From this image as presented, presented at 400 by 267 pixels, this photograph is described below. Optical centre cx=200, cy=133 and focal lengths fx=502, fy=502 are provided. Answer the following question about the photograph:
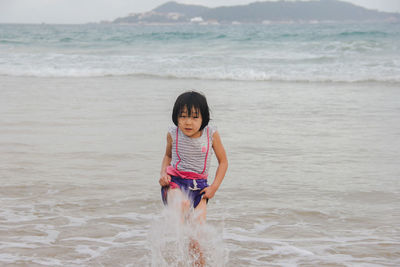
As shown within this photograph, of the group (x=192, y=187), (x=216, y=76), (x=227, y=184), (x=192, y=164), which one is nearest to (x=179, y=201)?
(x=192, y=187)

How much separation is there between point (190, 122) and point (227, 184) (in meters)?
1.77

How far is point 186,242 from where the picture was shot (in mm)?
3066

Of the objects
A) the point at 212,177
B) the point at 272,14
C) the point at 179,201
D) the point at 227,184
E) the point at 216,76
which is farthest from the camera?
the point at 272,14

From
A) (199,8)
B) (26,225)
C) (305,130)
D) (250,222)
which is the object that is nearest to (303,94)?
(305,130)

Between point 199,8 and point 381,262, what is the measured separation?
12311 cm

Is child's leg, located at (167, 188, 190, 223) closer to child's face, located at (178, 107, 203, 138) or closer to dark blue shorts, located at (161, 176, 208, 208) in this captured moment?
dark blue shorts, located at (161, 176, 208, 208)

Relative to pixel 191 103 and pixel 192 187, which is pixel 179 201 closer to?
pixel 192 187

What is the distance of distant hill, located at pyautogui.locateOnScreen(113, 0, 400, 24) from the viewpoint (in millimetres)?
90688

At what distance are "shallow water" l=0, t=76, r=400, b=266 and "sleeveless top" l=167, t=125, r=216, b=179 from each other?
0.38 metres

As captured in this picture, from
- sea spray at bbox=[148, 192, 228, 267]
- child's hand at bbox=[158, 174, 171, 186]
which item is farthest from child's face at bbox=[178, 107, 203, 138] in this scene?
sea spray at bbox=[148, 192, 228, 267]

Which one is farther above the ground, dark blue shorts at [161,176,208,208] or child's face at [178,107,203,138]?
child's face at [178,107,203,138]

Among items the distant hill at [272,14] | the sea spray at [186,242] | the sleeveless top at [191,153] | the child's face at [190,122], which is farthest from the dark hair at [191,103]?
the distant hill at [272,14]

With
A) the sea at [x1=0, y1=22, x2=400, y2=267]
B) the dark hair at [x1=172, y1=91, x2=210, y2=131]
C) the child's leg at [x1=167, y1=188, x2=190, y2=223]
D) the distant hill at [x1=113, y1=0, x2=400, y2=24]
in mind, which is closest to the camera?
the dark hair at [x1=172, y1=91, x2=210, y2=131]

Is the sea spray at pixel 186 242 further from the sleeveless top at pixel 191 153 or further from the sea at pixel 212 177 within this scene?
the sleeveless top at pixel 191 153
